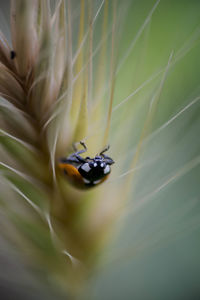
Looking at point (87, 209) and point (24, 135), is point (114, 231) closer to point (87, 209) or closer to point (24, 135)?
point (87, 209)

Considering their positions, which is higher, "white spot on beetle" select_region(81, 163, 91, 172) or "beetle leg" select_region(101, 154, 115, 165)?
"white spot on beetle" select_region(81, 163, 91, 172)

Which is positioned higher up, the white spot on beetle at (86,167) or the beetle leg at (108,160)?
the white spot on beetle at (86,167)

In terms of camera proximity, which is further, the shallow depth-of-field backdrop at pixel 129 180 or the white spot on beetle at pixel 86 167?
the white spot on beetle at pixel 86 167

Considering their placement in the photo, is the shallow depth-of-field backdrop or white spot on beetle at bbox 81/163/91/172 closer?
the shallow depth-of-field backdrop

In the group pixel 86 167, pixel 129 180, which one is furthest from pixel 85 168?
pixel 129 180

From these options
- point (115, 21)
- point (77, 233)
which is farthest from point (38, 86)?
point (77, 233)

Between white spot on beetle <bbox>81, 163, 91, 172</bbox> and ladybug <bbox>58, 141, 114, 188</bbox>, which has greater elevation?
white spot on beetle <bbox>81, 163, 91, 172</bbox>
